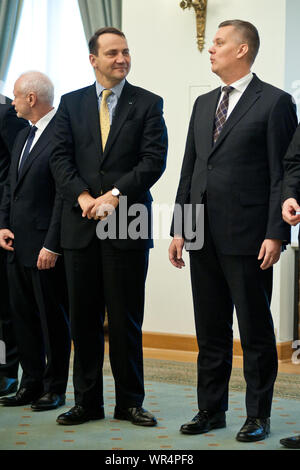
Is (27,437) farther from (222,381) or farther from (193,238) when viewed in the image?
(193,238)

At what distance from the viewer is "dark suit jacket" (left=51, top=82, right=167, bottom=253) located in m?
3.46

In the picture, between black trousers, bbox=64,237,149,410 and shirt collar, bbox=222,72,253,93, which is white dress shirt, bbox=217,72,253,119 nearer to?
shirt collar, bbox=222,72,253,93

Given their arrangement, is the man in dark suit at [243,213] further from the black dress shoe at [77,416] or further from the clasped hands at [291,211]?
the black dress shoe at [77,416]

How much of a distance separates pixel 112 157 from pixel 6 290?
1291mm

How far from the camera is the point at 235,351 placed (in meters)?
5.51

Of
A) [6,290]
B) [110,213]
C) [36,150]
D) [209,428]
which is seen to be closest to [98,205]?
[110,213]

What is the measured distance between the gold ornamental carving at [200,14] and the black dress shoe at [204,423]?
9.92 feet

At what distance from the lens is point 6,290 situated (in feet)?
14.5

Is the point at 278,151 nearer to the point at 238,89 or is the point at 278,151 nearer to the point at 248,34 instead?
the point at 238,89

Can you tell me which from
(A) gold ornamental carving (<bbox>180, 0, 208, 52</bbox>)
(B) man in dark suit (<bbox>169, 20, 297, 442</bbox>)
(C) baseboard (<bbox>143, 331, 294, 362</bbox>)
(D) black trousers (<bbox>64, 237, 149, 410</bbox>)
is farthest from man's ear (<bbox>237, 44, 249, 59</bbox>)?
(C) baseboard (<bbox>143, 331, 294, 362</bbox>)

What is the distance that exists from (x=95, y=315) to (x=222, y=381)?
A: 633 millimetres
